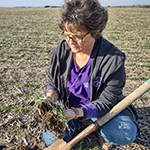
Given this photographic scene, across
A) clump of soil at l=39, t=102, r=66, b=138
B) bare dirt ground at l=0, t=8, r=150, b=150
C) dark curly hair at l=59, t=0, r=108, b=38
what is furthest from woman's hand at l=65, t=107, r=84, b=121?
dark curly hair at l=59, t=0, r=108, b=38

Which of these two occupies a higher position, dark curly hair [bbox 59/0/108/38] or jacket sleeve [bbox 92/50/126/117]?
dark curly hair [bbox 59/0/108/38]

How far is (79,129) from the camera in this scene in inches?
97.7

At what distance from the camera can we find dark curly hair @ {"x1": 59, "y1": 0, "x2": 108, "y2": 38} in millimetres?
1549

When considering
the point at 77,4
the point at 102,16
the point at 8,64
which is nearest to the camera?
the point at 77,4

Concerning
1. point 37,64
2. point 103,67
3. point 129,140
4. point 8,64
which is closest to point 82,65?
point 103,67

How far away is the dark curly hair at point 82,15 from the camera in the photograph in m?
1.55

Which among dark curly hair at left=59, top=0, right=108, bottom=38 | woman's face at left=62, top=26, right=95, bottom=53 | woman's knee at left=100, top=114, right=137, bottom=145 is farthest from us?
woman's knee at left=100, top=114, right=137, bottom=145

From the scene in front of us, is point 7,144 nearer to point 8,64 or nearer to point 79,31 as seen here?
point 79,31

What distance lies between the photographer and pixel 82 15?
1542 millimetres

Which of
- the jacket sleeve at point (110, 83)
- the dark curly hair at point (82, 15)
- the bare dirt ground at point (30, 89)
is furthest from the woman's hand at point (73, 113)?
the dark curly hair at point (82, 15)

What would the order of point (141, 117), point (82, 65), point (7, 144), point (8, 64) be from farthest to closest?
point (8, 64) < point (141, 117) < point (7, 144) < point (82, 65)

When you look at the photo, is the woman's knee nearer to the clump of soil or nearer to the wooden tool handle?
the wooden tool handle

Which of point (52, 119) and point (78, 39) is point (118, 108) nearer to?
point (52, 119)

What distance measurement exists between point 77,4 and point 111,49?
629 millimetres
